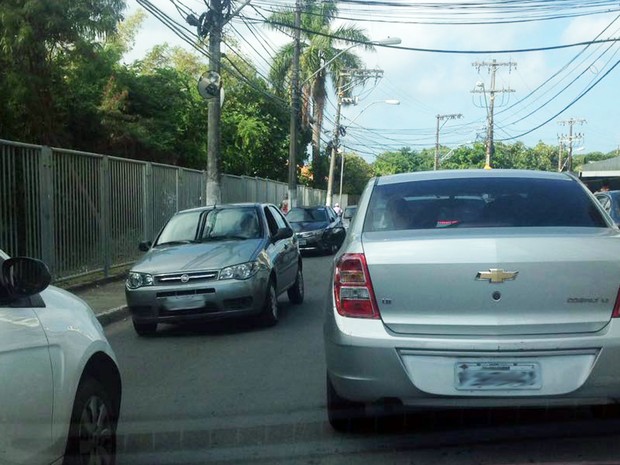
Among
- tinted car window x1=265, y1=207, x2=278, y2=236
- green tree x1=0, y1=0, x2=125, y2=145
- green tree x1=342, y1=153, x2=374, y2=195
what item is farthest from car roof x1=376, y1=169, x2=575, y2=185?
green tree x1=342, y1=153, x2=374, y2=195

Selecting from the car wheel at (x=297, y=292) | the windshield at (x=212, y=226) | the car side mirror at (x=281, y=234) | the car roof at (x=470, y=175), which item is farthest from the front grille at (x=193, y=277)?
the car roof at (x=470, y=175)

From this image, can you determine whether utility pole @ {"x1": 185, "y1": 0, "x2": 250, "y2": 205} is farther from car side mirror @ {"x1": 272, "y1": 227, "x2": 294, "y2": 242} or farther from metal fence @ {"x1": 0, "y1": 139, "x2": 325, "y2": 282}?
car side mirror @ {"x1": 272, "y1": 227, "x2": 294, "y2": 242}

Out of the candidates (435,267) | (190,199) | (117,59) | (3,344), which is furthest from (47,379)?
(117,59)

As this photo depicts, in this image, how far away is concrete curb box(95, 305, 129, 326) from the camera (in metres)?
10.8

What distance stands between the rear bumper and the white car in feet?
4.74

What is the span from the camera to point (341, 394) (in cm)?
480

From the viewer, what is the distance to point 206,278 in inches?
365

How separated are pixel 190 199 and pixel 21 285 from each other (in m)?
16.8

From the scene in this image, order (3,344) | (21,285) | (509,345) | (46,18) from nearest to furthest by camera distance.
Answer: (3,344), (21,285), (509,345), (46,18)

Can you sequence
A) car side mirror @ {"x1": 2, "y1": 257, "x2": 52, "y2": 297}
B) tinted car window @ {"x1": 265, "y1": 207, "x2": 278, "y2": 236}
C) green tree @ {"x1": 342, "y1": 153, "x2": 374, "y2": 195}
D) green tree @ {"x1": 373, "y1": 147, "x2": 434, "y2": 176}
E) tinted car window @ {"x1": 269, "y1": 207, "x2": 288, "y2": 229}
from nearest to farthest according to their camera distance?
car side mirror @ {"x1": 2, "y1": 257, "x2": 52, "y2": 297}, tinted car window @ {"x1": 265, "y1": 207, "x2": 278, "y2": 236}, tinted car window @ {"x1": 269, "y1": 207, "x2": 288, "y2": 229}, green tree @ {"x1": 342, "y1": 153, "x2": 374, "y2": 195}, green tree @ {"x1": 373, "y1": 147, "x2": 434, "y2": 176}

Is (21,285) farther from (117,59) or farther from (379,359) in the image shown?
(117,59)

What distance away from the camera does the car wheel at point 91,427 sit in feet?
12.9

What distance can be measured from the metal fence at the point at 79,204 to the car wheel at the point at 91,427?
7681 millimetres

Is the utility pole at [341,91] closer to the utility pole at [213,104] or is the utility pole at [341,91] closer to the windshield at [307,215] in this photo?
the windshield at [307,215]
